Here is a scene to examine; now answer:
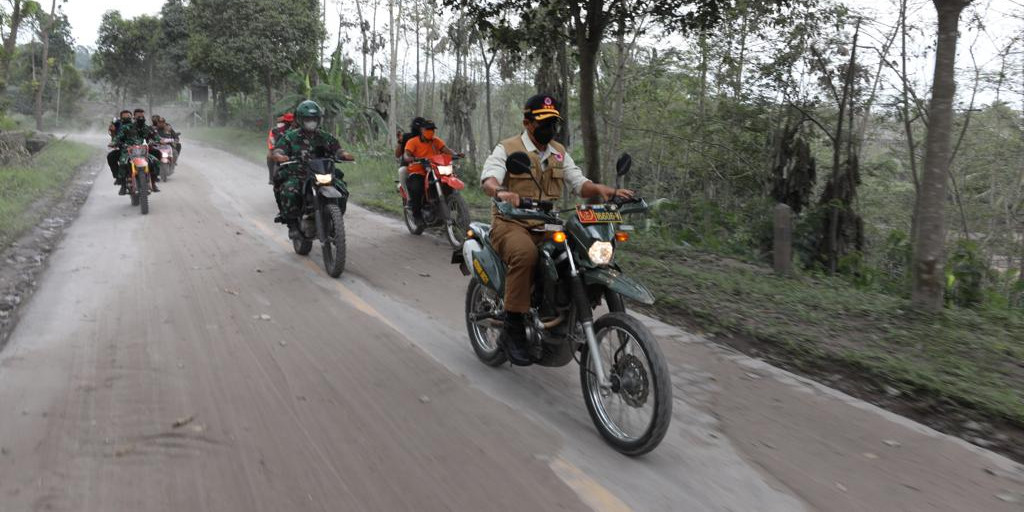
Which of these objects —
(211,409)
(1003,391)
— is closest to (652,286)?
(1003,391)

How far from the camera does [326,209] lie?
7.91 meters

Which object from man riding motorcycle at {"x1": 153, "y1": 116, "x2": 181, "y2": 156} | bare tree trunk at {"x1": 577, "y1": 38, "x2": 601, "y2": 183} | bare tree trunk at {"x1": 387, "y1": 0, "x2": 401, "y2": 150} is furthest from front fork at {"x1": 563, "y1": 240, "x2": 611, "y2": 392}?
bare tree trunk at {"x1": 387, "y1": 0, "x2": 401, "y2": 150}

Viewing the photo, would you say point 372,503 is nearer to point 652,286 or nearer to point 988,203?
point 652,286

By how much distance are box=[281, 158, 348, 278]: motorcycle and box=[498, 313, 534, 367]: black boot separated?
366 centimetres

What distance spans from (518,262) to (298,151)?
5352mm

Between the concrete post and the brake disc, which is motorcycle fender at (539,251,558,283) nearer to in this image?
the brake disc

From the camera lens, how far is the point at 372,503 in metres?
3.16

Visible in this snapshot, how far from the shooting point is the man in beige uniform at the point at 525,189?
165 inches

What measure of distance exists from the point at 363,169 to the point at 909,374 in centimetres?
1748

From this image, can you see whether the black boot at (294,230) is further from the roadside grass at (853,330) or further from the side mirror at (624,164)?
the side mirror at (624,164)

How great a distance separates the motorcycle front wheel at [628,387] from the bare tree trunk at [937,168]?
3883 mm

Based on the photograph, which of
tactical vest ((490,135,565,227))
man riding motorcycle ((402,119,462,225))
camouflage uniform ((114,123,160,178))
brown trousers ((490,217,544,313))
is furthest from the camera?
camouflage uniform ((114,123,160,178))

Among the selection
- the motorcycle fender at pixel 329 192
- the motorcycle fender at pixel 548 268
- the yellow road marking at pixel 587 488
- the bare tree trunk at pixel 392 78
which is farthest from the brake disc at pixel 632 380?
the bare tree trunk at pixel 392 78

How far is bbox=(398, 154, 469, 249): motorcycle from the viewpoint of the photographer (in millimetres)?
9586
